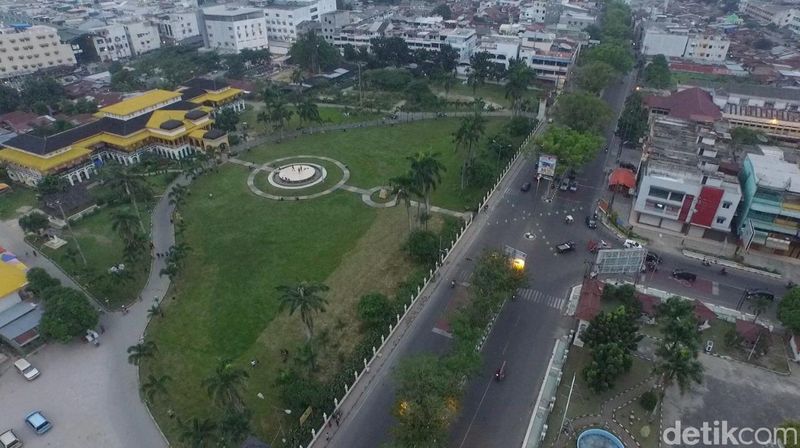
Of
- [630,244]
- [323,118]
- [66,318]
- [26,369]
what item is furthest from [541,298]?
[323,118]

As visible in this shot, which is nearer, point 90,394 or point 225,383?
point 225,383

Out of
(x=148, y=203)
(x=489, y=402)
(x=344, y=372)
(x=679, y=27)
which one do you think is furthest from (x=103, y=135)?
(x=679, y=27)

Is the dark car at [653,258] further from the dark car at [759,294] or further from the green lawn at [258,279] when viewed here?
the green lawn at [258,279]

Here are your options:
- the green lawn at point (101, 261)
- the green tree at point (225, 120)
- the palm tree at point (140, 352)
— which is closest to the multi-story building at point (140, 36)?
the green tree at point (225, 120)

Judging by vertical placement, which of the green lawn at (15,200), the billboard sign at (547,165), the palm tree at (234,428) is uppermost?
the billboard sign at (547,165)

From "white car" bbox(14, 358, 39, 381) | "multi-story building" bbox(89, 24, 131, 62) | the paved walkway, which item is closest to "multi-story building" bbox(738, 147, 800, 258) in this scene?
the paved walkway

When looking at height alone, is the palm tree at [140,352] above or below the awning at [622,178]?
below

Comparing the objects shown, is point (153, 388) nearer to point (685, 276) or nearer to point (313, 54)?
point (685, 276)
